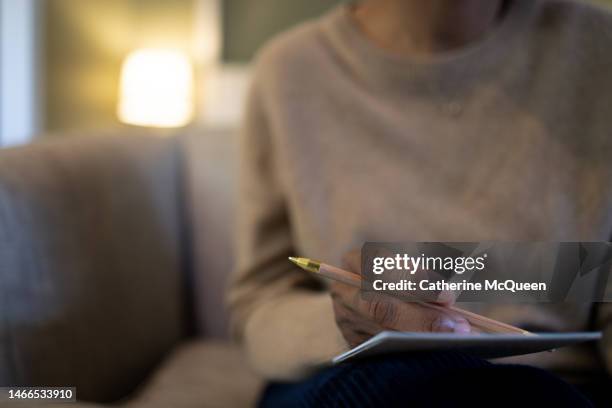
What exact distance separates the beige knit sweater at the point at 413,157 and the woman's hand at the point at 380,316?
76 millimetres

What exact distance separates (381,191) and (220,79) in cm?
168

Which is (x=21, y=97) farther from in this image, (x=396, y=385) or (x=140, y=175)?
(x=396, y=385)

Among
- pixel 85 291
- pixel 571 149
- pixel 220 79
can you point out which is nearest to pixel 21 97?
pixel 220 79

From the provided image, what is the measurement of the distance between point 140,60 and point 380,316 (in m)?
2.01

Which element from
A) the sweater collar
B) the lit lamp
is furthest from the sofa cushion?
the lit lamp

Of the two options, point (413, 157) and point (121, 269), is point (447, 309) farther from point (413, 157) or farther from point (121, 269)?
point (121, 269)

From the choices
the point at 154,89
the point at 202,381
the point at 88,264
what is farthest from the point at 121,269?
the point at 154,89

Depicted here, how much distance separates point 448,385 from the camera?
0.47 m

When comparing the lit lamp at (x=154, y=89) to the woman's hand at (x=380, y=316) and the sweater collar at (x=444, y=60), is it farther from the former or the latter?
the woman's hand at (x=380, y=316)

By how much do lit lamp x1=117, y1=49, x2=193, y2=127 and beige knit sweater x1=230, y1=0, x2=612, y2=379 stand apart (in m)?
1.47

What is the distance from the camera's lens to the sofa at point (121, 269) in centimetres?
71

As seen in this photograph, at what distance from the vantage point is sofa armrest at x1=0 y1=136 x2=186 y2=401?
703mm

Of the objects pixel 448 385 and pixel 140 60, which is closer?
pixel 448 385

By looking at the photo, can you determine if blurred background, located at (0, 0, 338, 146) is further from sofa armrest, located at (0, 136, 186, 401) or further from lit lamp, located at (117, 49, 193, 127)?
sofa armrest, located at (0, 136, 186, 401)
